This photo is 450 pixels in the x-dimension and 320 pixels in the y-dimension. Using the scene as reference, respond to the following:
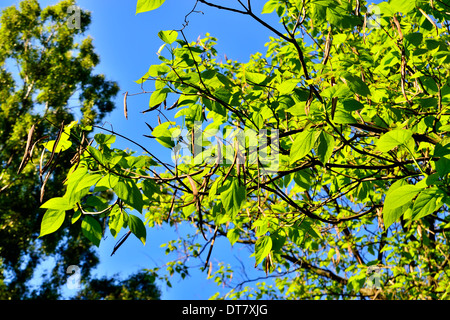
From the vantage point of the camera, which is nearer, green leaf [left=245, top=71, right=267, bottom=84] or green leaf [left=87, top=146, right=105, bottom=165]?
green leaf [left=87, top=146, right=105, bottom=165]

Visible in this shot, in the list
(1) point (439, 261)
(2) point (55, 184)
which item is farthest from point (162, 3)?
(2) point (55, 184)

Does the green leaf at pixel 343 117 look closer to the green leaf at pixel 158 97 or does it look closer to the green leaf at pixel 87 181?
the green leaf at pixel 158 97

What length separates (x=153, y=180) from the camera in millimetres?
1624

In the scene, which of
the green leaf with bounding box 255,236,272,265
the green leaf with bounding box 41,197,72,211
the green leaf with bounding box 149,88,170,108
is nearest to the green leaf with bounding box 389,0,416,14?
the green leaf with bounding box 149,88,170,108

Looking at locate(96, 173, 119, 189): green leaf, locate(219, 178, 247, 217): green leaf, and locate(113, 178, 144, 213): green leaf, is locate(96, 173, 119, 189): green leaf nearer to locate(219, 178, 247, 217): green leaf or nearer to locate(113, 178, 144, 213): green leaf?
locate(113, 178, 144, 213): green leaf

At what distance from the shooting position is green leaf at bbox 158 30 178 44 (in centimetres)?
150

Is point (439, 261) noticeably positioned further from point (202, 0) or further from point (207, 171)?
point (202, 0)

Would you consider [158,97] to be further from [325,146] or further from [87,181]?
[325,146]

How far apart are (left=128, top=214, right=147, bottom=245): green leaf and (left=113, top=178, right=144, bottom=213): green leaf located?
84 millimetres

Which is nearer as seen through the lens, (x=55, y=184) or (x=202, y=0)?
(x=202, y=0)

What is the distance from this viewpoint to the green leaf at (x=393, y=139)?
1345 millimetres

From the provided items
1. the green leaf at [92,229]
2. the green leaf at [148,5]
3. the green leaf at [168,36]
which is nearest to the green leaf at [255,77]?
the green leaf at [168,36]

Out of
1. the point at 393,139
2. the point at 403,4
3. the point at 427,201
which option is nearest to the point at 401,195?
the point at 427,201

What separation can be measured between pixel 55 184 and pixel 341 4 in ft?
50.3
